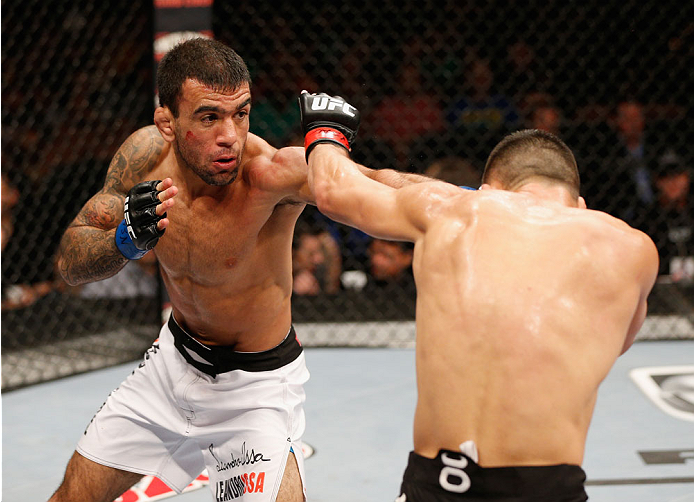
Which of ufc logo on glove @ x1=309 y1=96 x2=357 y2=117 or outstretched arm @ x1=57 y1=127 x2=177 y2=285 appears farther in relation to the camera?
outstretched arm @ x1=57 y1=127 x2=177 y2=285

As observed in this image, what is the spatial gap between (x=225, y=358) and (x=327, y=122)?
2.36ft

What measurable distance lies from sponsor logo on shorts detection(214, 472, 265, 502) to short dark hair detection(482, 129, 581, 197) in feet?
3.07

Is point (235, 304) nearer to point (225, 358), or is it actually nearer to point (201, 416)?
point (225, 358)

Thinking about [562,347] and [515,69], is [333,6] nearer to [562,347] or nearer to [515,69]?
[515,69]

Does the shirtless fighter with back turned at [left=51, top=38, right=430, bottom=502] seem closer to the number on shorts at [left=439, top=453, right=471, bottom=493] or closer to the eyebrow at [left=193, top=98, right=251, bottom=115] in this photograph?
the eyebrow at [left=193, top=98, right=251, bottom=115]

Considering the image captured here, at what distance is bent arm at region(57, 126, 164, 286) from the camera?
199 centimetres

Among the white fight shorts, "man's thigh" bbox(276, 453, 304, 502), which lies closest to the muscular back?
"man's thigh" bbox(276, 453, 304, 502)

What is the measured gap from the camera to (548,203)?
140 centimetres

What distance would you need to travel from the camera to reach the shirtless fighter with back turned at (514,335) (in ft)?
4.17

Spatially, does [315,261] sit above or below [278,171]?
below

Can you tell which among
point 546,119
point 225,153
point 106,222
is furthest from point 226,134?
point 546,119

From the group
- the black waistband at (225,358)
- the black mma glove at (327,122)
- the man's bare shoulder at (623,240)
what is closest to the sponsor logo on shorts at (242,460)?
the black waistband at (225,358)

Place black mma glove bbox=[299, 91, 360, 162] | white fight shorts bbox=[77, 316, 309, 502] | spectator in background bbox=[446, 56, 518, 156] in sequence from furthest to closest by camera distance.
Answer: spectator in background bbox=[446, 56, 518, 156] → white fight shorts bbox=[77, 316, 309, 502] → black mma glove bbox=[299, 91, 360, 162]

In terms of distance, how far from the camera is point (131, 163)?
216cm
